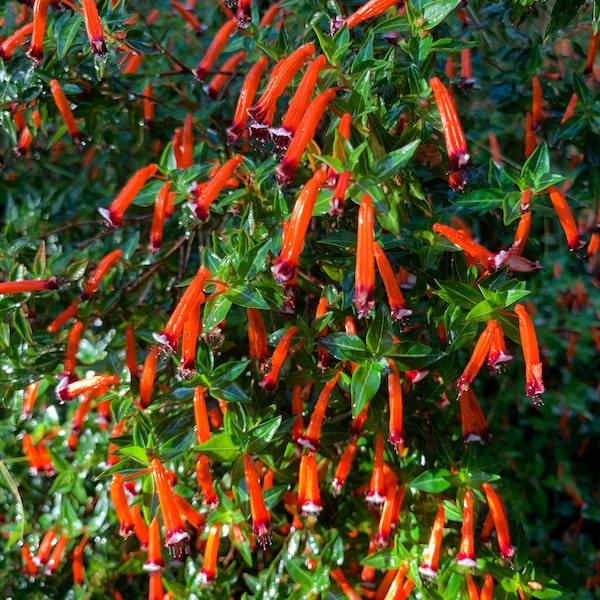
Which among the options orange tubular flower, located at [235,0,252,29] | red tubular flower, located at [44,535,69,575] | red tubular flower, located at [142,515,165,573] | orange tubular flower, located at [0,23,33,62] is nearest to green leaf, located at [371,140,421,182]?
orange tubular flower, located at [235,0,252,29]

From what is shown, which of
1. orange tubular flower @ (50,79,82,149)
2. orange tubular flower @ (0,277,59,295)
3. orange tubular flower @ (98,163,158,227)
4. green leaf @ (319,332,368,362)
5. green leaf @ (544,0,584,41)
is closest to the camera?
green leaf @ (319,332,368,362)

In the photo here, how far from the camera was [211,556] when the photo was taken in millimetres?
2451

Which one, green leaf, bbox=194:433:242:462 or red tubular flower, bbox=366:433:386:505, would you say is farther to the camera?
red tubular flower, bbox=366:433:386:505

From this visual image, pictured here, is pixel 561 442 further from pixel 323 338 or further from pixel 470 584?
pixel 323 338

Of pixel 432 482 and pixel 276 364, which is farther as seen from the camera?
pixel 432 482

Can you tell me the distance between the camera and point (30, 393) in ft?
9.41

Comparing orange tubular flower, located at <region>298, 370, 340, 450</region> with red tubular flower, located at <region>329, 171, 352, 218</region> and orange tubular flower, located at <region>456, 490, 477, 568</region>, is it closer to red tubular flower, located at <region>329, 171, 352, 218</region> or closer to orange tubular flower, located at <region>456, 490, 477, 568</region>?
orange tubular flower, located at <region>456, 490, 477, 568</region>

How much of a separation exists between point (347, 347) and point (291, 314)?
376 mm

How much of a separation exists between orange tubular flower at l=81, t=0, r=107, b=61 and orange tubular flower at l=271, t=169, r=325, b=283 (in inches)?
34.0

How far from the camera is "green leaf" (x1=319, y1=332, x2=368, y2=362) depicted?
84.4 inches

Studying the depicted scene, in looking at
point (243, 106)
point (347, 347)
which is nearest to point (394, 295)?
point (347, 347)

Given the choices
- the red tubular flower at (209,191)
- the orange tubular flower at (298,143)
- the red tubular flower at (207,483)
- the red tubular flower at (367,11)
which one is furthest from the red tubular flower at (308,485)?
the red tubular flower at (367,11)

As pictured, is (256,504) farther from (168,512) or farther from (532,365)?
(532,365)

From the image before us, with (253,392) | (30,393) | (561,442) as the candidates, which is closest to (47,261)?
(30,393)
